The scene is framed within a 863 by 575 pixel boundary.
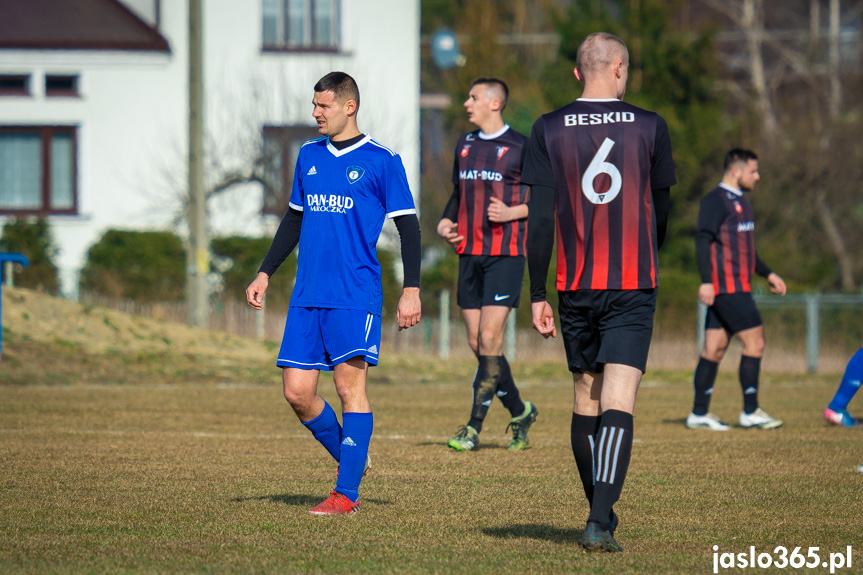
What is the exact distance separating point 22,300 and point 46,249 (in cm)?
848

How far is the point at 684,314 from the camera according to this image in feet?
67.4

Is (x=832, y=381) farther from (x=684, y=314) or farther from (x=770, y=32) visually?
(x=770, y=32)

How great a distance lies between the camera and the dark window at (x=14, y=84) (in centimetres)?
2695

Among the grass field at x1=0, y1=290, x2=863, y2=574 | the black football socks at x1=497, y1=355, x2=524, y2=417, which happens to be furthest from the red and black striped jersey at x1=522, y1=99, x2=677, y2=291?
the black football socks at x1=497, y1=355, x2=524, y2=417

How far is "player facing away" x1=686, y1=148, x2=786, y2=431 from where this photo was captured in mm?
10398

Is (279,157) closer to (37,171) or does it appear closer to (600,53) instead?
(37,171)

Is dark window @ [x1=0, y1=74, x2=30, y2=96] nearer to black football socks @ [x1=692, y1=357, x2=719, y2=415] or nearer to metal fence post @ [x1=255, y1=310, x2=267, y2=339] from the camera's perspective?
metal fence post @ [x1=255, y1=310, x2=267, y2=339]

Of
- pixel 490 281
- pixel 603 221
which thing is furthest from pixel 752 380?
pixel 603 221

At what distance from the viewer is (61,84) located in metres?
27.1

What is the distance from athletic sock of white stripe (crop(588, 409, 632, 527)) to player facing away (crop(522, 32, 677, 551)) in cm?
1

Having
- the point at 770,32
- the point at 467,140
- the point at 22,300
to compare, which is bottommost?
the point at 22,300

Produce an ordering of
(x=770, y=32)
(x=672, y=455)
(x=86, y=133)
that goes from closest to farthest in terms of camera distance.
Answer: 1. (x=672, y=455)
2. (x=86, y=133)
3. (x=770, y=32)

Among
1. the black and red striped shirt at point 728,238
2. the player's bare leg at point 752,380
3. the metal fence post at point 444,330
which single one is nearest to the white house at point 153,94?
the metal fence post at point 444,330

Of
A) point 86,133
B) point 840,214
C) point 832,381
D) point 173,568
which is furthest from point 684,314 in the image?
point 173,568
